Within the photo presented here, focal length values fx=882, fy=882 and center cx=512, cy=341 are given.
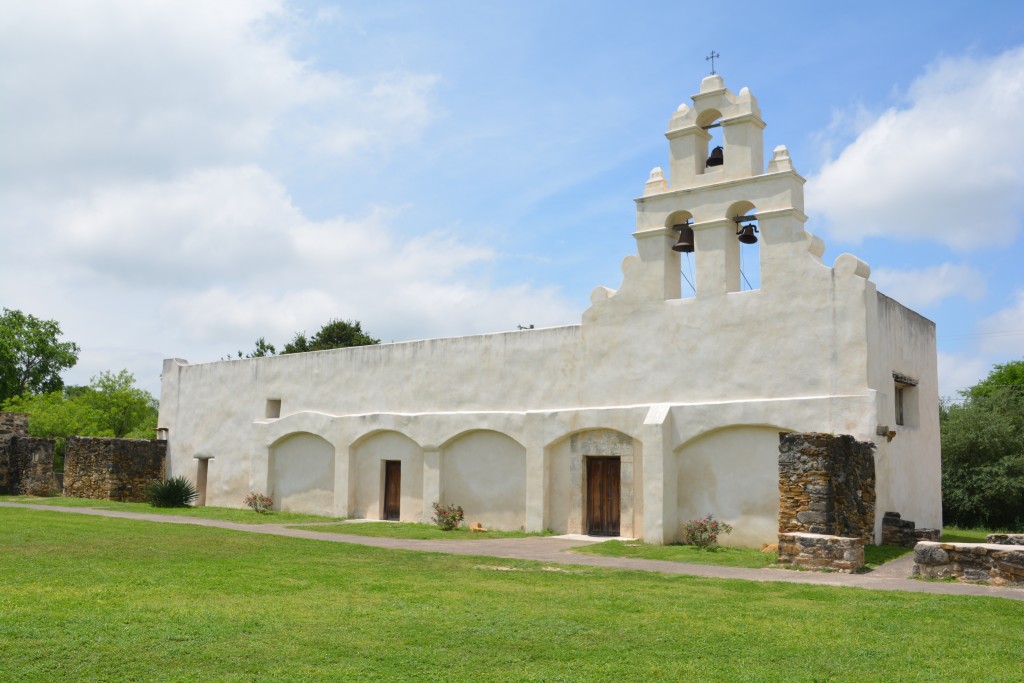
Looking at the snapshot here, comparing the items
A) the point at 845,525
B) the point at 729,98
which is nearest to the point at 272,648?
the point at 845,525

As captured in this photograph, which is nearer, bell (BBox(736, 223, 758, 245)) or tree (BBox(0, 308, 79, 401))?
bell (BBox(736, 223, 758, 245))

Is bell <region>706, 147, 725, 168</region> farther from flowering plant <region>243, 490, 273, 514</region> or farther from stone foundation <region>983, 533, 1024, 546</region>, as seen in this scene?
flowering plant <region>243, 490, 273, 514</region>

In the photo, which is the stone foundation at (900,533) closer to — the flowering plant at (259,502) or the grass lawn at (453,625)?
the grass lawn at (453,625)

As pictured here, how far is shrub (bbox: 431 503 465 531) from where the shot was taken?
2012 centimetres

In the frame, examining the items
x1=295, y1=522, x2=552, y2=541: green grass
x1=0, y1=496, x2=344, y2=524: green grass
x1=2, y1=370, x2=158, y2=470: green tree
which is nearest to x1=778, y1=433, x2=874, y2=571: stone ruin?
x1=295, y1=522, x2=552, y2=541: green grass

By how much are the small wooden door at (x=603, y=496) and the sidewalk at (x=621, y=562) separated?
1.12m

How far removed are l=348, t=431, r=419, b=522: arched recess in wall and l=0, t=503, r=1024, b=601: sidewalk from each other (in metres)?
3.25

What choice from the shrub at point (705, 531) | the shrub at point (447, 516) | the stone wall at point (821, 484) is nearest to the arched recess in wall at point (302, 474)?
the shrub at point (447, 516)

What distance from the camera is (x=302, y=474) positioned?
2392 centimetres

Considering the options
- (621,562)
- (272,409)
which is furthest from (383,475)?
(621,562)

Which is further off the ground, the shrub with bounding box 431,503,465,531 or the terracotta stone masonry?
the terracotta stone masonry

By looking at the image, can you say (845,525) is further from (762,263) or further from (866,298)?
(762,263)

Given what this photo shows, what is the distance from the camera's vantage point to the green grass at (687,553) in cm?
1426

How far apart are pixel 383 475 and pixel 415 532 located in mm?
3777
